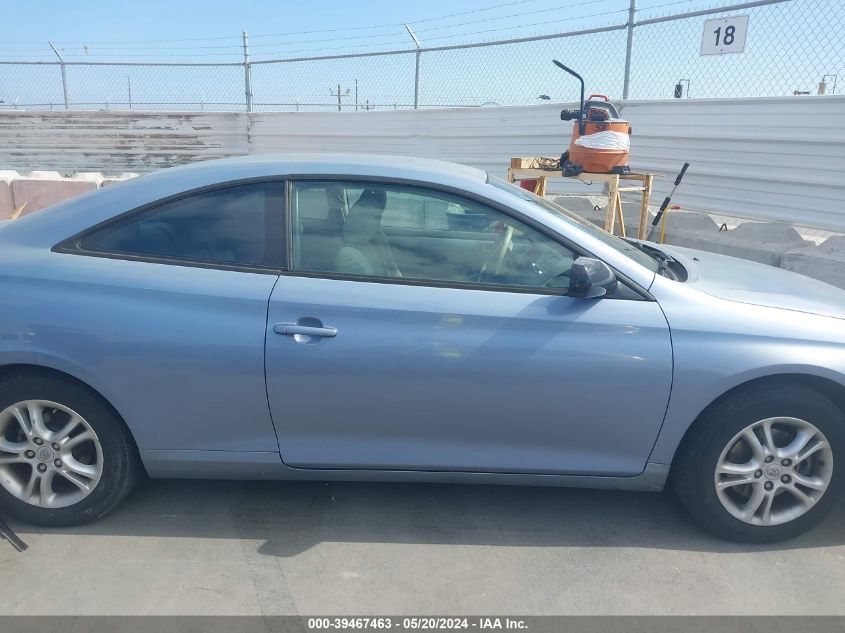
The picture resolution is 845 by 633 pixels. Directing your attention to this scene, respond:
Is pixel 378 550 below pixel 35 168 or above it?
below

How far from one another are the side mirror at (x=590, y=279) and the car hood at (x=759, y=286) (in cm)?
45

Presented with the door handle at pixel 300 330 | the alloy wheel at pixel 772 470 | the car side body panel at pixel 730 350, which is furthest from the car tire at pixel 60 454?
the alloy wheel at pixel 772 470

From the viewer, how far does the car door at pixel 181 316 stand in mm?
2822

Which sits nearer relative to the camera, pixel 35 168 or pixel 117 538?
pixel 117 538

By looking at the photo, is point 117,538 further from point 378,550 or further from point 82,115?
point 82,115

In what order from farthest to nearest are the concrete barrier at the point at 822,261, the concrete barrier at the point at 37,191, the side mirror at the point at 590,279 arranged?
the concrete barrier at the point at 37,191 → the concrete barrier at the point at 822,261 → the side mirror at the point at 590,279

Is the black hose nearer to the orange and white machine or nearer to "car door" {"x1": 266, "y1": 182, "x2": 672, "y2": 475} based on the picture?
"car door" {"x1": 266, "y1": 182, "x2": 672, "y2": 475}

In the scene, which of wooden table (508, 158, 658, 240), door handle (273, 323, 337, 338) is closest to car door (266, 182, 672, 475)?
door handle (273, 323, 337, 338)

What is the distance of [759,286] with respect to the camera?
323 cm

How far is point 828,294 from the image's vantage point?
3297 millimetres

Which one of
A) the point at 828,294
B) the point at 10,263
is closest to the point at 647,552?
the point at 828,294

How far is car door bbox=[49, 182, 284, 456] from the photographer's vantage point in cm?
282

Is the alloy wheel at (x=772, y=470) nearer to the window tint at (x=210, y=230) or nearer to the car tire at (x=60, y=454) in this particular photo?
the window tint at (x=210, y=230)
